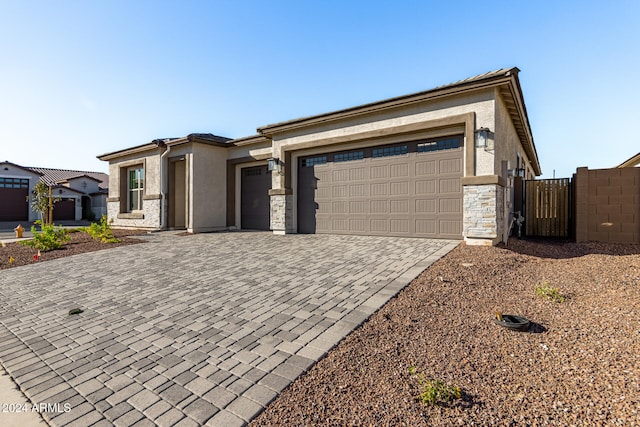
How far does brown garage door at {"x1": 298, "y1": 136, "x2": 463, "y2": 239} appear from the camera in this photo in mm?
8391

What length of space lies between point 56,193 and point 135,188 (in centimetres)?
1643

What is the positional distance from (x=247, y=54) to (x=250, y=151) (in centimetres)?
404

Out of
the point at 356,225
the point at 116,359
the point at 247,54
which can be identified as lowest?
the point at 116,359

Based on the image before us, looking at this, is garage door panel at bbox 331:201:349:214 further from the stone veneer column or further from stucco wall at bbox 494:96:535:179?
stucco wall at bbox 494:96:535:179

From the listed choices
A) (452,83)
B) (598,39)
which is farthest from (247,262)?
(598,39)

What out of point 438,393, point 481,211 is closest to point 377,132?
point 481,211

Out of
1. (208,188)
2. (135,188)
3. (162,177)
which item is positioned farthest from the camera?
(135,188)

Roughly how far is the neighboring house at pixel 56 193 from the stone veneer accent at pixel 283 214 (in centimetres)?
2339

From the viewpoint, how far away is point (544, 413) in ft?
6.19

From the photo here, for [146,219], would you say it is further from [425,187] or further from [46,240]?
[425,187]

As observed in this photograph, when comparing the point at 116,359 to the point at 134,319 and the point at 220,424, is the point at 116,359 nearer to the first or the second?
the point at 134,319

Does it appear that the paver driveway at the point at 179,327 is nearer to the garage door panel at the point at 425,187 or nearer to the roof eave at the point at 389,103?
the garage door panel at the point at 425,187

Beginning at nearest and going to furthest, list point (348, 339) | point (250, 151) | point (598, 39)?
point (348, 339)
point (598, 39)
point (250, 151)

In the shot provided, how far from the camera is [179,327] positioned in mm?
3279
